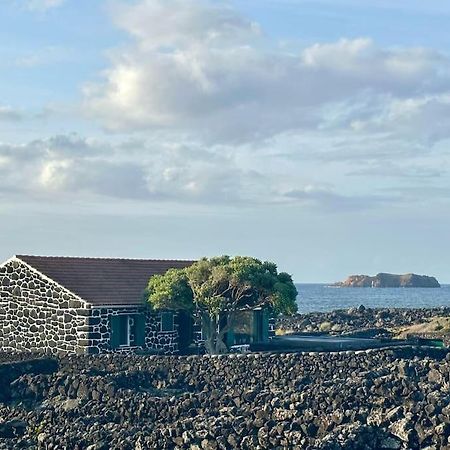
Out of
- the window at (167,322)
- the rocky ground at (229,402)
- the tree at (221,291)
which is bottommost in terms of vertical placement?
the rocky ground at (229,402)

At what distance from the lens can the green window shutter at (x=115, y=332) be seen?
1581 inches

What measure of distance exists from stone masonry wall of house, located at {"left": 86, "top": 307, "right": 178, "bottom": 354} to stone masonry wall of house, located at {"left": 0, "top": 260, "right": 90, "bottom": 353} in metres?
0.45

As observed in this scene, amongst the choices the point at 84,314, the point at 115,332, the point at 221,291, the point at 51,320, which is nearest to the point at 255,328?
the point at 221,291

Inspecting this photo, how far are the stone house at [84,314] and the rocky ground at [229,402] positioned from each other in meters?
3.95

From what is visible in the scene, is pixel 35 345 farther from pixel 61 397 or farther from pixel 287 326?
pixel 287 326

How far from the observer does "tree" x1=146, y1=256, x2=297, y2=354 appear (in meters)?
39.7

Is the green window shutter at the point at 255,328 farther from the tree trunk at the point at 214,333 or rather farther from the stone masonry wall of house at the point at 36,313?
the stone masonry wall of house at the point at 36,313

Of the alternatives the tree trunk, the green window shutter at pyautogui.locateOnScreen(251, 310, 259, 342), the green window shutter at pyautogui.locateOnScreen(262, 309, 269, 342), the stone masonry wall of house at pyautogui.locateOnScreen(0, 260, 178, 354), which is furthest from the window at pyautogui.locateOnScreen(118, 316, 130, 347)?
the green window shutter at pyautogui.locateOnScreen(262, 309, 269, 342)

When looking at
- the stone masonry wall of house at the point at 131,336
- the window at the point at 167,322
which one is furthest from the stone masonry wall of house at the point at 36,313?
the window at the point at 167,322

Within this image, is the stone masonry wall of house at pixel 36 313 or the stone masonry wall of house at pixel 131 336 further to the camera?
the stone masonry wall of house at pixel 36 313

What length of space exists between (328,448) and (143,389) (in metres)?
11.9

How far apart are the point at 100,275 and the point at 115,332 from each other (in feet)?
11.8

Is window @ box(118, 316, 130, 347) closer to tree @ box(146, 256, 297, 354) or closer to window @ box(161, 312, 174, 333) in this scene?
tree @ box(146, 256, 297, 354)

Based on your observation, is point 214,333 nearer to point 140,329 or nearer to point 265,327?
point 140,329
